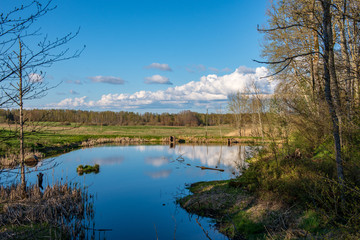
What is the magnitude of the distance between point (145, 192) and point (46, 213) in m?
6.89

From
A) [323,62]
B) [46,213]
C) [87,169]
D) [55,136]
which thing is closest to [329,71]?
[323,62]

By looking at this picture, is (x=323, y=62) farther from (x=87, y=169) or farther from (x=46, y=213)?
(x=87, y=169)

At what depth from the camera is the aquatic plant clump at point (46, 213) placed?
827 centimetres

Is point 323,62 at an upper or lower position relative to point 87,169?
upper

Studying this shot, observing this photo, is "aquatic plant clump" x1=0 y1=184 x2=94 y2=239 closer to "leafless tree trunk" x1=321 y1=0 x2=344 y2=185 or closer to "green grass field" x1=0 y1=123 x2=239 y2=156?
"green grass field" x1=0 y1=123 x2=239 y2=156

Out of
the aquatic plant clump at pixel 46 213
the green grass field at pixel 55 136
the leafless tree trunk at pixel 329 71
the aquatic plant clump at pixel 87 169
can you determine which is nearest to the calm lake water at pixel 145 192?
the aquatic plant clump at pixel 87 169

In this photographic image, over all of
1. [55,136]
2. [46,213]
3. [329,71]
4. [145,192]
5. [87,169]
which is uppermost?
[329,71]

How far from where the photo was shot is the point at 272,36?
15672 mm

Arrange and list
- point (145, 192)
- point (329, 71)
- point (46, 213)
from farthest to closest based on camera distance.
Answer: point (145, 192) → point (46, 213) → point (329, 71)

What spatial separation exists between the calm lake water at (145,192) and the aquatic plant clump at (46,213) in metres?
0.71

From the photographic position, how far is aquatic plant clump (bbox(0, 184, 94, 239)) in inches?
325

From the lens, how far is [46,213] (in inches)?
381

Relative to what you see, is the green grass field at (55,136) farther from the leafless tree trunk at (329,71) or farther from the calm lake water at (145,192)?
the leafless tree trunk at (329,71)

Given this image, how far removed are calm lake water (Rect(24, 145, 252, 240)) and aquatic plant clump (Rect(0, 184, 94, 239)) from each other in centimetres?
71
